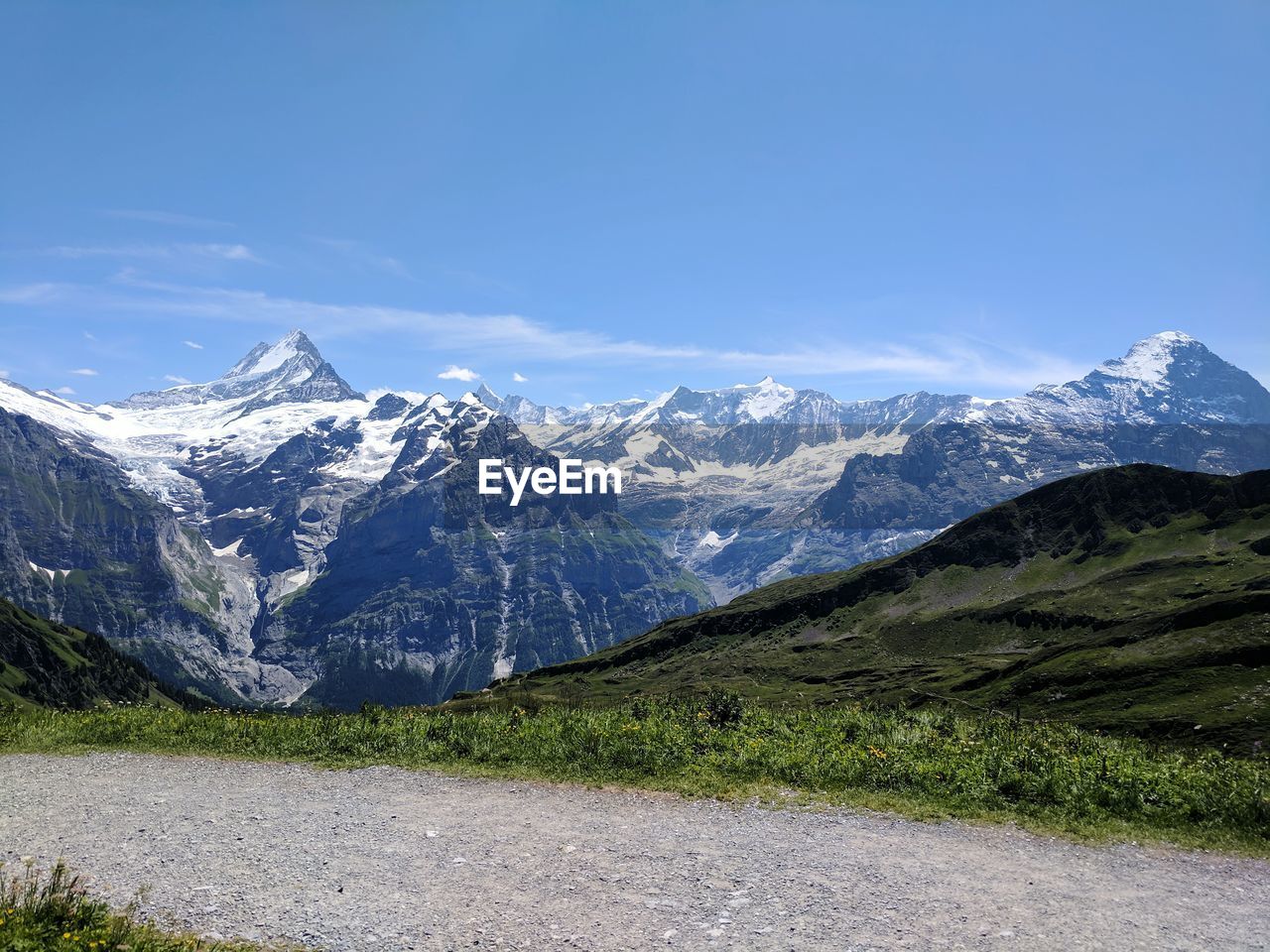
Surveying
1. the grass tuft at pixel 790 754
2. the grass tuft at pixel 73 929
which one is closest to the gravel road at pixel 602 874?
the grass tuft at pixel 73 929

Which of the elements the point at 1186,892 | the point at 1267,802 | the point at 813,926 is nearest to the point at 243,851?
→ the point at 813,926

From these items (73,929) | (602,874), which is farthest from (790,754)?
(73,929)

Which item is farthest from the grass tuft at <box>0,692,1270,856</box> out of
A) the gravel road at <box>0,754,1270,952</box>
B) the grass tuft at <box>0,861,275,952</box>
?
the grass tuft at <box>0,861,275,952</box>

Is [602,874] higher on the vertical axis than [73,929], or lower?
lower

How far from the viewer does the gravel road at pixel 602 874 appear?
12.4m

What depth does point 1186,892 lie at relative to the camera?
547 inches

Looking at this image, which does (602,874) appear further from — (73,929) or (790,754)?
(790,754)

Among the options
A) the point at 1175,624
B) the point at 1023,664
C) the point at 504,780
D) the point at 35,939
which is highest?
the point at 35,939

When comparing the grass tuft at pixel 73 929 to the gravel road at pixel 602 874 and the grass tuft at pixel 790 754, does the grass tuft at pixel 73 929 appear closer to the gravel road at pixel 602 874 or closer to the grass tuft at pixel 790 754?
the gravel road at pixel 602 874

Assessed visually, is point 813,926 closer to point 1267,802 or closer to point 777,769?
point 777,769

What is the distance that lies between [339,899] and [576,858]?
4329 mm

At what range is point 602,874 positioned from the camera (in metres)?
14.7

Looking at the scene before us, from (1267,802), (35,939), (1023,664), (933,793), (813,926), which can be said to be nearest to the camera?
(35,939)

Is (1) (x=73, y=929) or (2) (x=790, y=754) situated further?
(2) (x=790, y=754)
